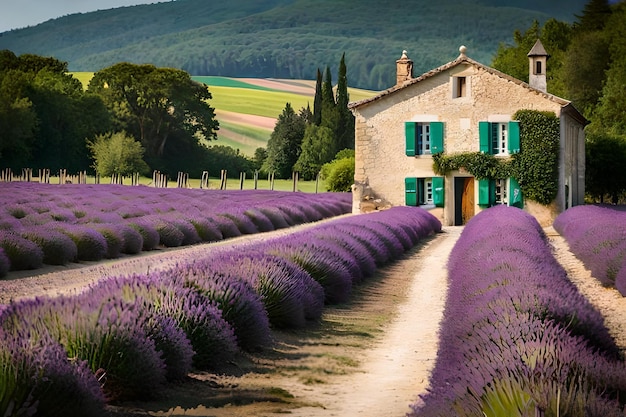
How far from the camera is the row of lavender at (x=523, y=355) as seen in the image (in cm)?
413

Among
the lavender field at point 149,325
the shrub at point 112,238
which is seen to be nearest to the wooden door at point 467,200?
the shrub at point 112,238

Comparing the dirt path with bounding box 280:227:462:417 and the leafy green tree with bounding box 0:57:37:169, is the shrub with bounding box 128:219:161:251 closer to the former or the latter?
the dirt path with bounding box 280:227:462:417

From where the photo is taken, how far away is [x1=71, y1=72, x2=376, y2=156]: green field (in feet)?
367

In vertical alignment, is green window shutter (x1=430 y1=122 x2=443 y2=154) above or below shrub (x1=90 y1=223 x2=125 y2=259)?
above

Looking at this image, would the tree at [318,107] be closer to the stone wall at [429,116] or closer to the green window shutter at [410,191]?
the stone wall at [429,116]

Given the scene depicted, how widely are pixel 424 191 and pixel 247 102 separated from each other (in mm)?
98047

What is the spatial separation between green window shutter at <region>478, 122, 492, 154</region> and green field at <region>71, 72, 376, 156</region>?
A: 2888 inches

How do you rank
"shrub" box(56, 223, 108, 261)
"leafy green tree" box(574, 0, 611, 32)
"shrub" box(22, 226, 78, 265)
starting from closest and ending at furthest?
"shrub" box(22, 226, 78, 265) → "shrub" box(56, 223, 108, 261) → "leafy green tree" box(574, 0, 611, 32)

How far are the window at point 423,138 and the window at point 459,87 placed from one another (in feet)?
3.63

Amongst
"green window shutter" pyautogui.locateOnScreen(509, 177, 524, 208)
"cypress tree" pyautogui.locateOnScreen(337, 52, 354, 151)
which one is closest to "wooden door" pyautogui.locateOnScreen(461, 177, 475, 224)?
"green window shutter" pyautogui.locateOnScreen(509, 177, 524, 208)

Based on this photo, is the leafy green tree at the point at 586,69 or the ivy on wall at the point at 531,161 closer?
the ivy on wall at the point at 531,161

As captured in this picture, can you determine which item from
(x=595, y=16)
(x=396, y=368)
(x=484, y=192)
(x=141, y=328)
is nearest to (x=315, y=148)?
(x=595, y=16)

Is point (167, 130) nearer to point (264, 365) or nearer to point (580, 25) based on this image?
point (580, 25)

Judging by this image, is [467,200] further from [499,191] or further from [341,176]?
[341,176]
